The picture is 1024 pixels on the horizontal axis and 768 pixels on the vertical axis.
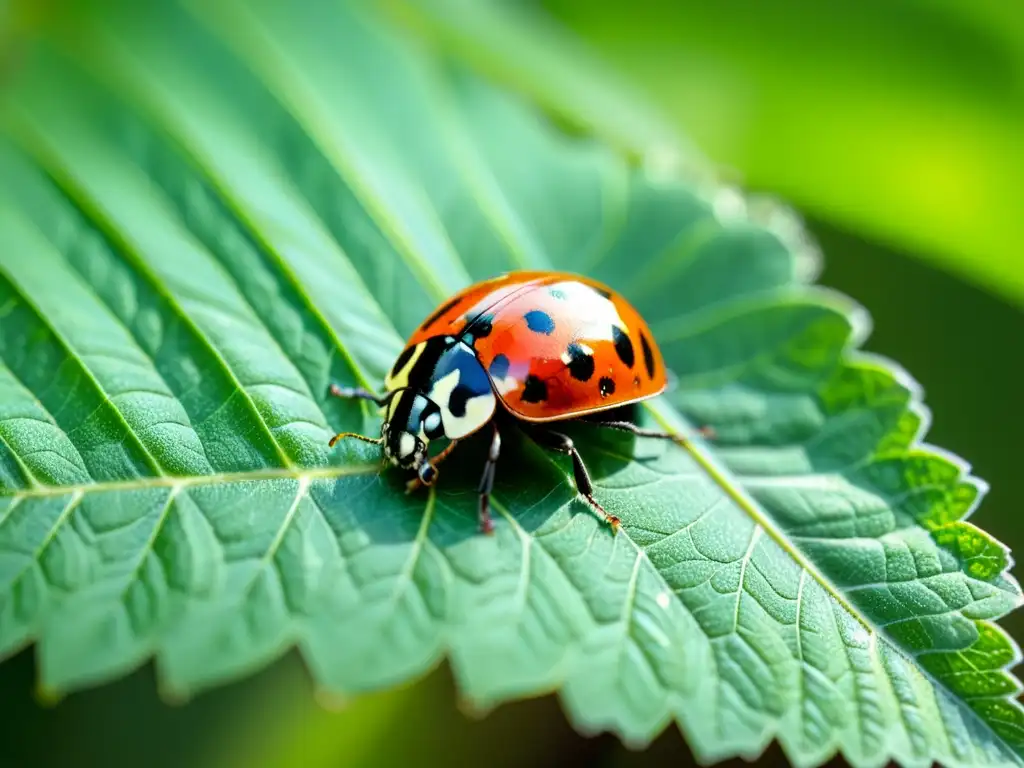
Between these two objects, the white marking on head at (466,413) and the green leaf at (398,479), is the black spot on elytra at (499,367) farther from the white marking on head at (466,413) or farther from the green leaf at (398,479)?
the green leaf at (398,479)

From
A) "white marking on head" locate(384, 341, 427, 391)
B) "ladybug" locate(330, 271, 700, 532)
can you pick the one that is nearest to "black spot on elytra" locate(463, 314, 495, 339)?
"ladybug" locate(330, 271, 700, 532)

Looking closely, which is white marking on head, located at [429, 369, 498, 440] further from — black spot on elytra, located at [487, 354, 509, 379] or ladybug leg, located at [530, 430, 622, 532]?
ladybug leg, located at [530, 430, 622, 532]

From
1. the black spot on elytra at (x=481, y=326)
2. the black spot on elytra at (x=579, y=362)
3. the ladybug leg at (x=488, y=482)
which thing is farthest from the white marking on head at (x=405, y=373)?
the black spot on elytra at (x=579, y=362)

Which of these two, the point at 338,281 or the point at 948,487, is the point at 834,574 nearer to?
the point at 948,487

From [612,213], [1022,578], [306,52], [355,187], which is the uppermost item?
[306,52]

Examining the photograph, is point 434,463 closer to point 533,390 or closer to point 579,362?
point 533,390

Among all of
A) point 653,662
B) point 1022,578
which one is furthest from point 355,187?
point 1022,578

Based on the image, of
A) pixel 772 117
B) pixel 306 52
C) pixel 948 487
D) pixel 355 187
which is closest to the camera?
pixel 948 487
